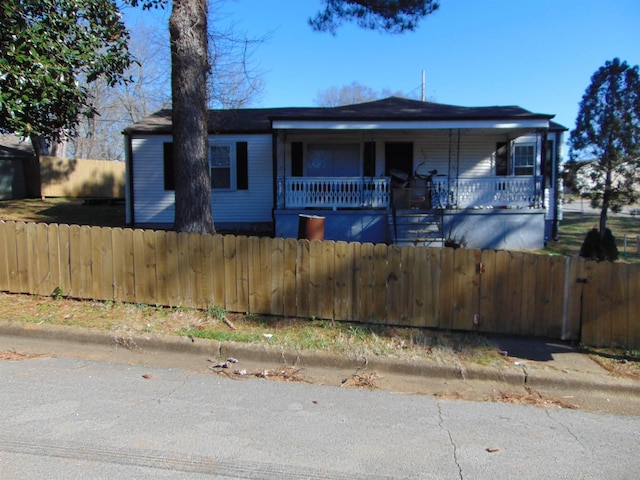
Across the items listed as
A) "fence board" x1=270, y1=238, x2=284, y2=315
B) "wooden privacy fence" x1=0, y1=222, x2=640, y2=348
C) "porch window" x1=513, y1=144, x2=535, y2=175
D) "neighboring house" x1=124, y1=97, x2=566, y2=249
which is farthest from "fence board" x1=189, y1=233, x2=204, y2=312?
"porch window" x1=513, y1=144, x2=535, y2=175

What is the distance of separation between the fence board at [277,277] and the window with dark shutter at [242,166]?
30.8 ft

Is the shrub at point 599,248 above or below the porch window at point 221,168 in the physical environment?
below

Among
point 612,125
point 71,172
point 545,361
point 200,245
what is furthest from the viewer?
point 71,172

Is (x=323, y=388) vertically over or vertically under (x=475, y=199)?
under

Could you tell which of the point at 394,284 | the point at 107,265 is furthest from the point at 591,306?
the point at 107,265

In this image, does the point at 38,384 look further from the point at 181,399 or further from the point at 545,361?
the point at 545,361

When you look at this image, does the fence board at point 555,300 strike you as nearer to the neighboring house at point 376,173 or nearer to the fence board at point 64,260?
the fence board at point 64,260

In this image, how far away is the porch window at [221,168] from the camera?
15.2 metres

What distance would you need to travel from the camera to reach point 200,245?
20.9 feet

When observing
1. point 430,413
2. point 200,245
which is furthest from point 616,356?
point 200,245

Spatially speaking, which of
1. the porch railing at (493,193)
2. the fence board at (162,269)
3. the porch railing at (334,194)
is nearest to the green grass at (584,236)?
the porch railing at (493,193)

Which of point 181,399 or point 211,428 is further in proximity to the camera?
point 181,399

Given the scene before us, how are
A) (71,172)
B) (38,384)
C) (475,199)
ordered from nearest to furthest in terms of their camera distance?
(38,384) < (475,199) < (71,172)

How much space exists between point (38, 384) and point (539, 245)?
12.5m
